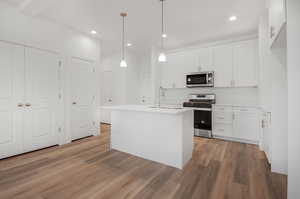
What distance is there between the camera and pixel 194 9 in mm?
2641

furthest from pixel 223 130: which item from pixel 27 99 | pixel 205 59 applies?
pixel 27 99

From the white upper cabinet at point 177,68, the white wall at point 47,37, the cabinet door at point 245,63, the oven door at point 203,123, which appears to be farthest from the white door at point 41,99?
the cabinet door at point 245,63

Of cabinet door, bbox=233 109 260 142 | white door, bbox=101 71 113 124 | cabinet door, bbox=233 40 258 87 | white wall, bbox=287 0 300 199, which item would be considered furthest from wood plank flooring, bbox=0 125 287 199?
white door, bbox=101 71 113 124

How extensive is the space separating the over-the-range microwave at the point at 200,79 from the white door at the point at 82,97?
2.84m

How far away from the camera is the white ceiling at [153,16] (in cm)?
250

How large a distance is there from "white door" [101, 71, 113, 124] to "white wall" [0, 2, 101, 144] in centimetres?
155

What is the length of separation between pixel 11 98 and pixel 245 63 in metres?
5.21

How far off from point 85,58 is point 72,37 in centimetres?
56

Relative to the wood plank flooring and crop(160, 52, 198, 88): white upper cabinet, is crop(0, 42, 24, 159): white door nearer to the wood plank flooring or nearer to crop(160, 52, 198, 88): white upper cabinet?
the wood plank flooring

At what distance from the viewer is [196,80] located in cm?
422

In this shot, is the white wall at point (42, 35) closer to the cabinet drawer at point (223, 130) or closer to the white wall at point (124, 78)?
the white wall at point (124, 78)

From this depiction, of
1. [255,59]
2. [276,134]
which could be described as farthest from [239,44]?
[276,134]

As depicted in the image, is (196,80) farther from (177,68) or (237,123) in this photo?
(237,123)

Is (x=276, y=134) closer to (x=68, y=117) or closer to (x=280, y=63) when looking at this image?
(x=280, y=63)
